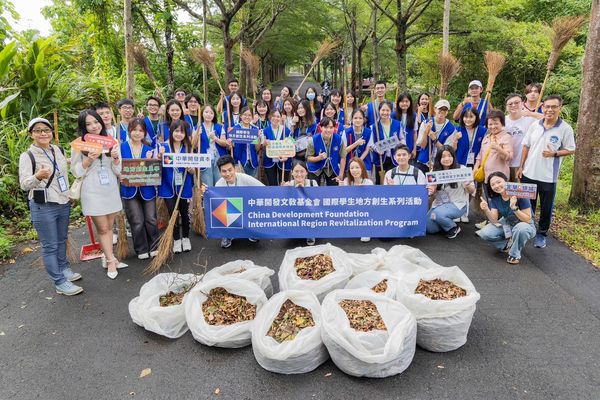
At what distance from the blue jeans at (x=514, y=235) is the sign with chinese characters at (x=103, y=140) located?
4.39 meters

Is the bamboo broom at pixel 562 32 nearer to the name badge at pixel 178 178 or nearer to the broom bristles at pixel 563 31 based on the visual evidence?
the broom bristles at pixel 563 31

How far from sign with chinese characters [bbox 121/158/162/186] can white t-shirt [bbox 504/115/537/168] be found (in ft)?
15.9

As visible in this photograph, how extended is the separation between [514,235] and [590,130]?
2626 millimetres

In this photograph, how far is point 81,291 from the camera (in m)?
4.02

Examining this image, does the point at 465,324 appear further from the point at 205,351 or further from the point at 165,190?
the point at 165,190

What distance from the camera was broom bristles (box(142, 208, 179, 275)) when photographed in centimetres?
445

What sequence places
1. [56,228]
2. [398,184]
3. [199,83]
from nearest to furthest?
[56,228], [398,184], [199,83]

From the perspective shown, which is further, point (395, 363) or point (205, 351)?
point (205, 351)

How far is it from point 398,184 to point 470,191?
108 cm

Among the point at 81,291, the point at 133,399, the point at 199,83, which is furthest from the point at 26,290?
the point at 199,83

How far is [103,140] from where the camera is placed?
3.88 m

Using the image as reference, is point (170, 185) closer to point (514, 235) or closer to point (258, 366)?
point (258, 366)

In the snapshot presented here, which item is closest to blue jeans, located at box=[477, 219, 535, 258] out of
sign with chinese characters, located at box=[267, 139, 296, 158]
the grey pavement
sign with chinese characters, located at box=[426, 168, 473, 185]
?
the grey pavement

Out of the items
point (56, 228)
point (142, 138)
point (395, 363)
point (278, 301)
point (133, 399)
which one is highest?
point (142, 138)
